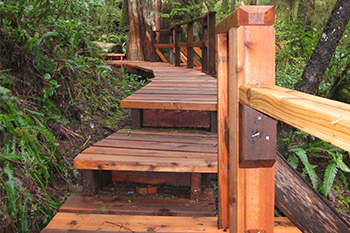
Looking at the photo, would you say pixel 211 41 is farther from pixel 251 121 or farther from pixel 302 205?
pixel 251 121

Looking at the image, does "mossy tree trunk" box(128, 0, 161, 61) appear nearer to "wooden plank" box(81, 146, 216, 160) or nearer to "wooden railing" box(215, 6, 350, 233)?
Answer: "wooden plank" box(81, 146, 216, 160)

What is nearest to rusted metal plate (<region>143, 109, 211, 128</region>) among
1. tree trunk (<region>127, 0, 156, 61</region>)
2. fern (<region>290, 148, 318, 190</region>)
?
fern (<region>290, 148, 318, 190</region>)

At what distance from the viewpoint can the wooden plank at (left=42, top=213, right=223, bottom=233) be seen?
6.56ft

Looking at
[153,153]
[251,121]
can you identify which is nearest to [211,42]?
[153,153]

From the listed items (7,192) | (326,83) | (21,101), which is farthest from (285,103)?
(326,83)

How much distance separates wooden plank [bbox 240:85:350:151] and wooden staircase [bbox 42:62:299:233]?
1.21 m

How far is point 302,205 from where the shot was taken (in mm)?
2516

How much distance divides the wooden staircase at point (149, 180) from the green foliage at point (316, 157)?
1.36 m

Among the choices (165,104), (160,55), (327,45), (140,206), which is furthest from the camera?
(160,55)

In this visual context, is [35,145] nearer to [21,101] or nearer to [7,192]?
[7,192]

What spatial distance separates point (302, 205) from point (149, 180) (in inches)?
48.3

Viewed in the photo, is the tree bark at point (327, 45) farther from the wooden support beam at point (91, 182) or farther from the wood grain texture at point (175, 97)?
the wooden support beam at point (91, 182)

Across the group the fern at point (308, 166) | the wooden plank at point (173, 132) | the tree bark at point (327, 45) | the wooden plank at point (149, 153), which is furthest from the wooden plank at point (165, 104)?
the tree bark at point (327, 45)

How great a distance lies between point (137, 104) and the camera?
3254 mm
